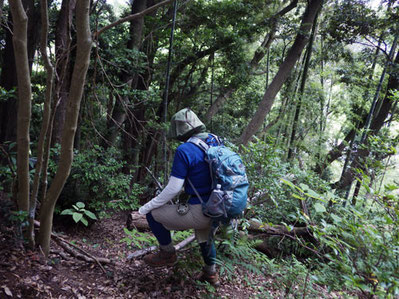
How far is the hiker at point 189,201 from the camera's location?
2768 millimetres

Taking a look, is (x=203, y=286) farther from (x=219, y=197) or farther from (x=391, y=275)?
(x=391, y=275)

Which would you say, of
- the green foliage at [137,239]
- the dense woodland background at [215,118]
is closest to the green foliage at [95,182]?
the dense woodland background at [215,118]

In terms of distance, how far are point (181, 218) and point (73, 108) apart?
1436 millimetres

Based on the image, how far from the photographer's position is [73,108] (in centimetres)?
236

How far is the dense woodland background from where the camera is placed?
2225mm

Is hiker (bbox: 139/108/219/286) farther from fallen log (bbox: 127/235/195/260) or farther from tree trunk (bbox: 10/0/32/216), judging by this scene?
tree trunk (bbox: 10/0/32/216)

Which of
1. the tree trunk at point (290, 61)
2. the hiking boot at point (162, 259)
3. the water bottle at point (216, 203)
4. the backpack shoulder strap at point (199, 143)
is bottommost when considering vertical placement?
the hiking boot at point (162, 259)

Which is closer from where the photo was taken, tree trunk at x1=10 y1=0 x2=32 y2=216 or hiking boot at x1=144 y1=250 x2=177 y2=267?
tree trunk at x1=10 y1=0 x2=32 y2=216

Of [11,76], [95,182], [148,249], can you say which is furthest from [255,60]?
[148,249]

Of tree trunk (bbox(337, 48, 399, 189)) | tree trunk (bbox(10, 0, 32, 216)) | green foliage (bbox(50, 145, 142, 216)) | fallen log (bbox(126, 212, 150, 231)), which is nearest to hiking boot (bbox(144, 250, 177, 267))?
tree trunk (bbox(10, 0, 32, 216))

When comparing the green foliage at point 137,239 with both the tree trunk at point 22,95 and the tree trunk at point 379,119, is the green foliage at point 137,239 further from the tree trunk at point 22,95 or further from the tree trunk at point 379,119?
the tree trunk at point 379,119

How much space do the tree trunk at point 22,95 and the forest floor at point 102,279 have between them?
1.35 ft

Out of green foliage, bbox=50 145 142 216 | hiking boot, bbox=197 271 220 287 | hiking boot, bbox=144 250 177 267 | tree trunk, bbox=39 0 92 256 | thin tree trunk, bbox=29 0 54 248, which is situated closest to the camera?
tree trunk, bbox=39 0 92 256

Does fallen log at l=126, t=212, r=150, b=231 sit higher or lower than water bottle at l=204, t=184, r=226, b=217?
lower
